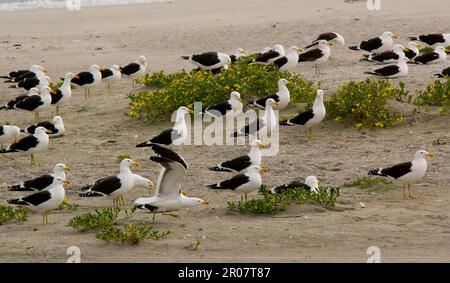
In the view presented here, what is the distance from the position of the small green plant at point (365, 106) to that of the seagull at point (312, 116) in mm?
427

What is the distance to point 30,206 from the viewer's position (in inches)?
464

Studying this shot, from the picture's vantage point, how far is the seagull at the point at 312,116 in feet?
49.8

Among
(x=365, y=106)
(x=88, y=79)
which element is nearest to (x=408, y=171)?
(x=365, y=106)

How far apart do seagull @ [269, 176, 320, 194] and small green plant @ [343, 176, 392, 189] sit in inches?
21.3

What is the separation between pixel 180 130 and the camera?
15.2 m

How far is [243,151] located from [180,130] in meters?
1.10

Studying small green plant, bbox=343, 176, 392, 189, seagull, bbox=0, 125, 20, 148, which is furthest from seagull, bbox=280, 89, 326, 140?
seagull, bbox=0, 125, 20, 148

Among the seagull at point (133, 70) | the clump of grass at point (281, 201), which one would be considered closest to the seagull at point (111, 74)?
the seagull at point (133, 70)

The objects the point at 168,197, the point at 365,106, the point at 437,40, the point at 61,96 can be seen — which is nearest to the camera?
the point at 168,197

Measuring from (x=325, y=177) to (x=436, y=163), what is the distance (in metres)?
1.58

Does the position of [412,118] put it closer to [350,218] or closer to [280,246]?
[350,218]

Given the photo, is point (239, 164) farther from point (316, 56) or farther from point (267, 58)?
point (316, 56)
